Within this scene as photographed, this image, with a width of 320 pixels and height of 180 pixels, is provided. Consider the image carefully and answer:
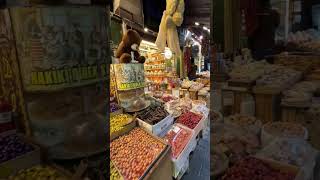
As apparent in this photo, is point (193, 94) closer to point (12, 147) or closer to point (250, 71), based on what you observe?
point (250, 71)

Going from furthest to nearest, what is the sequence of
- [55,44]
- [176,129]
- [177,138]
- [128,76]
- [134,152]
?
[176,129] < [177,138] < [134,152] < [128,76] < [55,44]

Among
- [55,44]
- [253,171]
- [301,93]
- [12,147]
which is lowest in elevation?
[253,171]

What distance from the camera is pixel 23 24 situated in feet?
1.87

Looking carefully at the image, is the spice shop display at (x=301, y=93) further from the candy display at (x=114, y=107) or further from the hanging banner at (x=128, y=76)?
the candy display at (x=114, y=107)

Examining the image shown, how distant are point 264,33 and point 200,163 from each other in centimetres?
273

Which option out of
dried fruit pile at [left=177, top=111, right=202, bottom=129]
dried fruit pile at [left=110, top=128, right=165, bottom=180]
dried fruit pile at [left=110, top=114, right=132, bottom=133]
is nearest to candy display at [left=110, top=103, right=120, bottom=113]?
dried fruit pile at [left=110, top=114, right=132, bottom=133]

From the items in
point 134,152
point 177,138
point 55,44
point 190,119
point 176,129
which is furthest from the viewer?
point 190,119

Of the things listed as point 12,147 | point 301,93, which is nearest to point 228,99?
point 301,93

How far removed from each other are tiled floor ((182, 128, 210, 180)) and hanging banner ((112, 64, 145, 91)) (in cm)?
107

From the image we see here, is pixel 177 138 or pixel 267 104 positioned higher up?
pixel 267 104

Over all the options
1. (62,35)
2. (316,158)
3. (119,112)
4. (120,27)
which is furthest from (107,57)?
(120,27)

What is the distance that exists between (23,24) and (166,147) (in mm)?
1857

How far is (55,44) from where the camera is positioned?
0.58 m

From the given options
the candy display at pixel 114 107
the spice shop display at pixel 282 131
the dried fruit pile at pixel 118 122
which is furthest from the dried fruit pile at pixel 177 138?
the spice shop display at pixel 282 131
